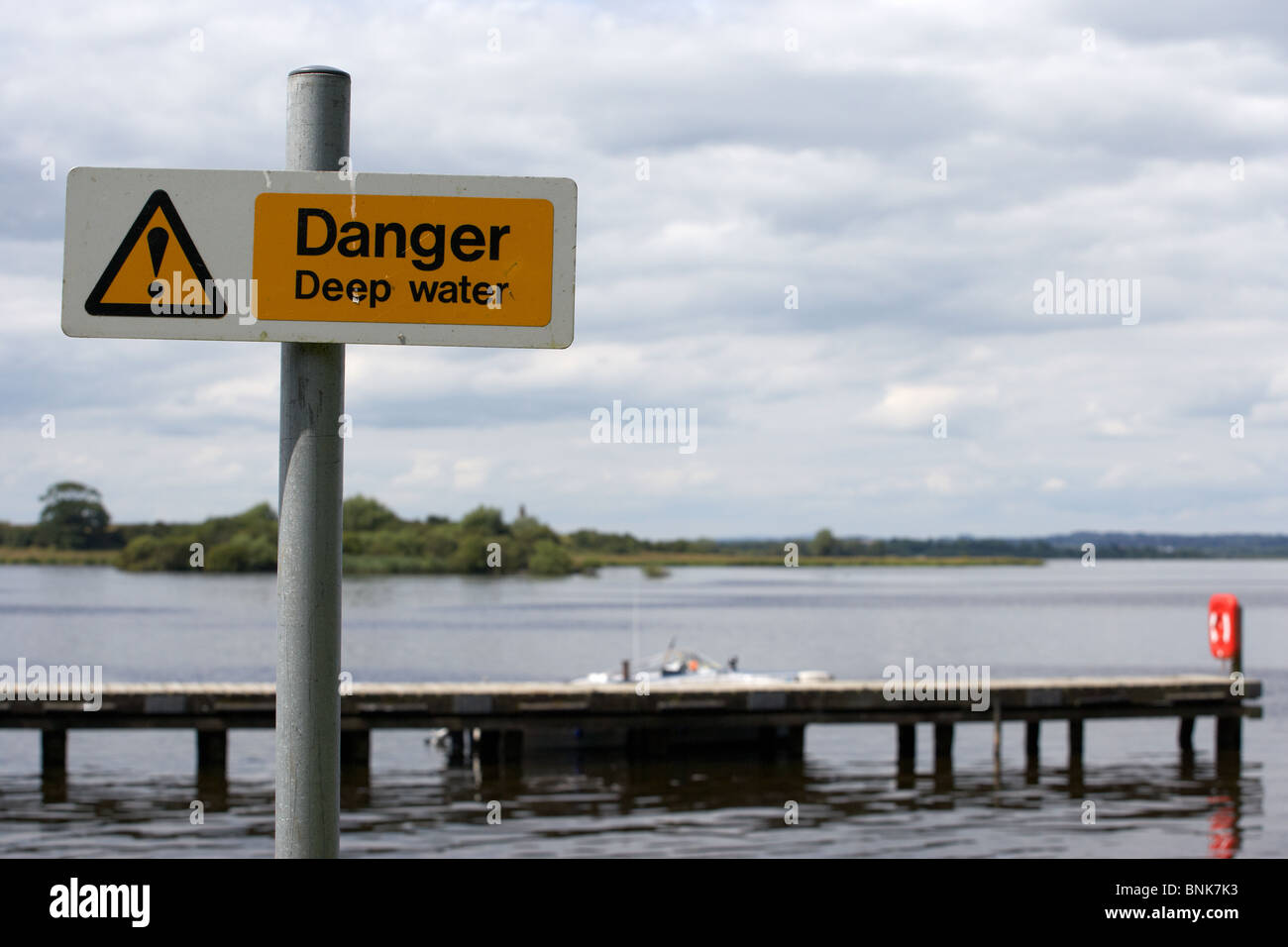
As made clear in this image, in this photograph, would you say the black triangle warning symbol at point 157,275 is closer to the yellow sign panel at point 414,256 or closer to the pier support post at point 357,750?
the yellow sign panel at point 414,256

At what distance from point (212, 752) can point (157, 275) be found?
23829 mm

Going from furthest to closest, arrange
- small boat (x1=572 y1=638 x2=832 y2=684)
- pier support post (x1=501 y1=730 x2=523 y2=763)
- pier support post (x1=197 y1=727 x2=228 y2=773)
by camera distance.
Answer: small boat (x1=572 y1=638 x2=832 y2=684) < pier support post (x1=501 y1=730 x2=523 y2=763) < pier support post (x1=197 y1=727 x2=228 y2=773)

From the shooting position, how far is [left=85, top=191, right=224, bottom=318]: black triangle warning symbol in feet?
10.6

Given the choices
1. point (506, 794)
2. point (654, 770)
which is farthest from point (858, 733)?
point (506, 794)

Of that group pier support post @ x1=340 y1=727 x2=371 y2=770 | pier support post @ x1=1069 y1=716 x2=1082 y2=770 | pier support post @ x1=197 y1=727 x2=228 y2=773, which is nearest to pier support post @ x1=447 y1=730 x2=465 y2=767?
pier support post @ x1=340 y1=727 x2=371 y2=770

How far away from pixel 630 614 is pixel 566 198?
127 m

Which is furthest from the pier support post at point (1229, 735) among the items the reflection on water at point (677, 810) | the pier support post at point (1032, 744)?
the pier support post at point (1032, 744)

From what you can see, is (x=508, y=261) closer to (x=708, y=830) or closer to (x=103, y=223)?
(x=103, y=223)

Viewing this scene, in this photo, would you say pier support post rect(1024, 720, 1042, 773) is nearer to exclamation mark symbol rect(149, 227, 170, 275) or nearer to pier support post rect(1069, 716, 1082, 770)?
pier support post rect(1069, 716, 1082, 770)

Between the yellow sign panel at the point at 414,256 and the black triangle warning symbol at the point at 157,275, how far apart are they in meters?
0.16

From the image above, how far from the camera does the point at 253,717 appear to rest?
78.3 feet

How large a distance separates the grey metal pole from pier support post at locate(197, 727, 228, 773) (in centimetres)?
2336

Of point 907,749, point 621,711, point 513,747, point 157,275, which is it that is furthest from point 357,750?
point 157,275
